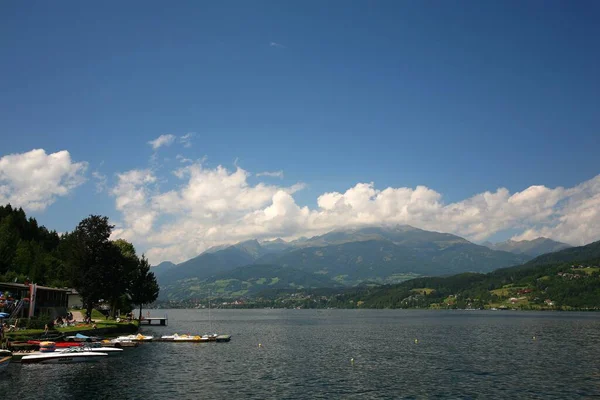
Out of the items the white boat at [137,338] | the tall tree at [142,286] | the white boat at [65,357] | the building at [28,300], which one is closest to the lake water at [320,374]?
the white boat at [65,357]

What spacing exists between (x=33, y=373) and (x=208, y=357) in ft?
92.7

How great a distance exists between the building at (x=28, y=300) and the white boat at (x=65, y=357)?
21214 mm

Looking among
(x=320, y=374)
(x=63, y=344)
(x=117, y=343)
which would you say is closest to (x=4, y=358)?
(x=63, y=344)

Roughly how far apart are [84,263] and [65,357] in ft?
145

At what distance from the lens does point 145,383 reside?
181 feet

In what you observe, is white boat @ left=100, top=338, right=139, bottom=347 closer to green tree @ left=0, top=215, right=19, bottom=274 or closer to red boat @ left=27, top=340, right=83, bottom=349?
red boat @ left=27, top=340, right=83, bottom=349

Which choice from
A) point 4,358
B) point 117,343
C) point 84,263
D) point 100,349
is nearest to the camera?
point 4,358

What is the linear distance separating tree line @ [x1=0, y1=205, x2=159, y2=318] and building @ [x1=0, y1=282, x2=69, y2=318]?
5.58 m

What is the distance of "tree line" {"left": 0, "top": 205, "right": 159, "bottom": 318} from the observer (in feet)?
362

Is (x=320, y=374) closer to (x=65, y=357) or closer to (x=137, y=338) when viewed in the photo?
(x=65, y=357)

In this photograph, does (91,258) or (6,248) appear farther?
(6,248)

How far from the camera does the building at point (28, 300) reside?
88.4m

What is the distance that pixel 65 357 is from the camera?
2751 inches

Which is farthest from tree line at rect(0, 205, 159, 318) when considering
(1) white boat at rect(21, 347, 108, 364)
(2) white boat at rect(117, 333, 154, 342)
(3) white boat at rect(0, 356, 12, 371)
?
(3) white boat at rect(0, 356, 12, 371)
